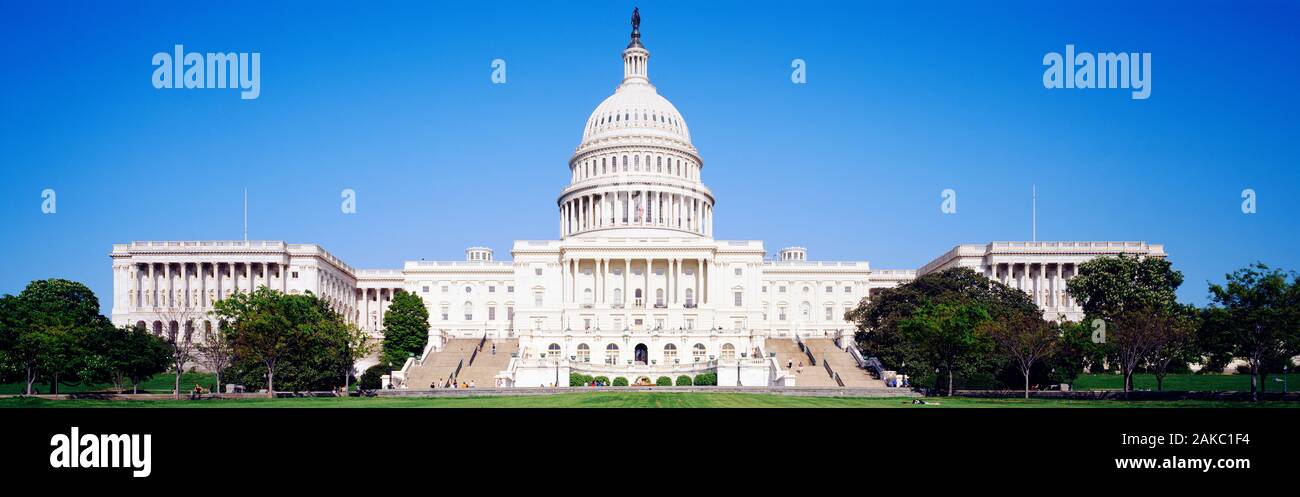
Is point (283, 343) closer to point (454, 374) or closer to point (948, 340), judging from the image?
point (454, 374)

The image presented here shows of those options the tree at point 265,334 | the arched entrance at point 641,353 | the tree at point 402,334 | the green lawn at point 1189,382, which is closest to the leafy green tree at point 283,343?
the tree at point 265,334

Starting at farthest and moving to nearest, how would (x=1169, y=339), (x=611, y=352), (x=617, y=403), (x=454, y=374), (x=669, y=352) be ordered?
(x=669, y=352), (x=611, y=352), (x=454, y=374), (x=1169, y=339), (x=617, y=403)

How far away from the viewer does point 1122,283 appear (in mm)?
84750

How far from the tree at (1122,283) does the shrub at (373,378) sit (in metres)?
55.9

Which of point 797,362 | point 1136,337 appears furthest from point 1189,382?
point 797,362

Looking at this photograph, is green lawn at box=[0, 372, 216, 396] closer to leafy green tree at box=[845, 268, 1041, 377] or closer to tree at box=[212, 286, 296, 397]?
tree at box=[212, 286, 296, 397]

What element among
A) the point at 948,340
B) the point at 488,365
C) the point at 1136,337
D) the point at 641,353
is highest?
the point at 1136,337

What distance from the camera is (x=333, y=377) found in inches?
2537

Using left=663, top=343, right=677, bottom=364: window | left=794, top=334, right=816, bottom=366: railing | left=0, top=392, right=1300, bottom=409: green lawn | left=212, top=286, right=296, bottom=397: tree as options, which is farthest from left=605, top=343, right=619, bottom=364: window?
left=0, top=392, right=1300, bottom=409: green lawn

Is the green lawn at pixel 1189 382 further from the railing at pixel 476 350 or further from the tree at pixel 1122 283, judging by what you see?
the railing at pixel 476 350

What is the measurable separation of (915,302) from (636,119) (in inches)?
2331

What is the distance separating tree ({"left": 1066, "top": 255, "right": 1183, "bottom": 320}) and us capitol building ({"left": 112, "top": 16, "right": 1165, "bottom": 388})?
20984 millimetres

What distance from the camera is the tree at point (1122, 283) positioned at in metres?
81.6

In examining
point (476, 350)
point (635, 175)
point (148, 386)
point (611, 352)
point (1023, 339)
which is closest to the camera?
point (1023, 339)
